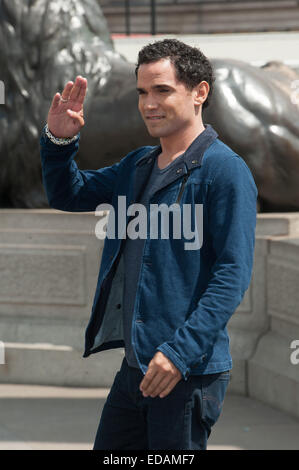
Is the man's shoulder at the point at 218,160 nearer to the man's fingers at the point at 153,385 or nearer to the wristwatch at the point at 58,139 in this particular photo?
the wristwatch at the point at 58,139

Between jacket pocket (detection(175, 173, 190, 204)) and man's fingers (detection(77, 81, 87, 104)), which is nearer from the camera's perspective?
jacket pocket (detection(175, 173, 190, 204))

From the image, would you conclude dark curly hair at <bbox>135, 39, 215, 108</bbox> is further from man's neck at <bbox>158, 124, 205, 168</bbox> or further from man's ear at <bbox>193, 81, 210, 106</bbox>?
man's neck at <bbox>158, 124, 205, 168</bbox>

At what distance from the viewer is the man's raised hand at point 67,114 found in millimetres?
2717

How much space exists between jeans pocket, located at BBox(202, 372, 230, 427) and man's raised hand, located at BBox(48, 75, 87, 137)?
2.83ft

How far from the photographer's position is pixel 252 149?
211 inches

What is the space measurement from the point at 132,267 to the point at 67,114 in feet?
1.69

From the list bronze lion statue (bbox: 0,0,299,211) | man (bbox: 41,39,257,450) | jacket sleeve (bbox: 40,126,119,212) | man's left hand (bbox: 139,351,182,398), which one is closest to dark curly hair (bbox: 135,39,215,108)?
man (bbox: 41,39,257,450)

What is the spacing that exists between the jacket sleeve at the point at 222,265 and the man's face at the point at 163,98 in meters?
0.20

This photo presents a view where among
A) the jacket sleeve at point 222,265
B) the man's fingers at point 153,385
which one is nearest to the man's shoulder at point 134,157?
the jacket sleeve at point 222,265

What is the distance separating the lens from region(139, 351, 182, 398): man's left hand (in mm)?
2395
